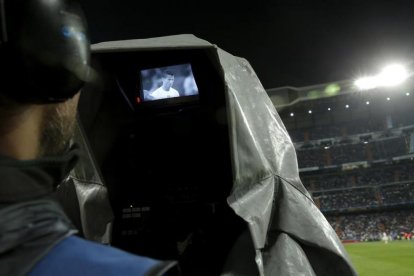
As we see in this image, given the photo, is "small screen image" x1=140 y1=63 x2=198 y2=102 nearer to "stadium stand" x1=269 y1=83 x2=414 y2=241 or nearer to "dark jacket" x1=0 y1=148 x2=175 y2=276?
"dark jacket" x1=0 y1=148 x2=175 y2=276

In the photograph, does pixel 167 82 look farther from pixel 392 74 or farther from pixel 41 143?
pixel 392 74

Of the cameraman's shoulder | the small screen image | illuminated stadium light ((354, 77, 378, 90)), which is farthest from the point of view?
illuminated stadium light ((354, 77, 378, 90))

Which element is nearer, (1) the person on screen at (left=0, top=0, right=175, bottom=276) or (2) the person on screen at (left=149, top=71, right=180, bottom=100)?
(1) the person on screen at (left=0, top=0, right=175, bottom=276)

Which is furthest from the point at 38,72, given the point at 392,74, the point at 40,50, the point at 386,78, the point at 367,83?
the point at 386,78

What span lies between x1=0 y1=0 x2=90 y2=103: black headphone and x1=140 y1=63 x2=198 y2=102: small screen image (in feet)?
5.71

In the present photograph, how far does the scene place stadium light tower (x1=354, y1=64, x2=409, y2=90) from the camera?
2997 cm

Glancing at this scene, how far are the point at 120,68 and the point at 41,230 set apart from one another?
6.94ft

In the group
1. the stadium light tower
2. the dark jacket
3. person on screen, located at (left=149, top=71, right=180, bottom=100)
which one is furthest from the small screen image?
the stadium light tower

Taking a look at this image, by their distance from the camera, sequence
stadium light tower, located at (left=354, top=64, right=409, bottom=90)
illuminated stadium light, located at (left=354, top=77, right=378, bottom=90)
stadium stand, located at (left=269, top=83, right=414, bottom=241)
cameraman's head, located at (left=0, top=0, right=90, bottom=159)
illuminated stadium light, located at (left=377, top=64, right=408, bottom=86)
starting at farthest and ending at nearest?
stadium stand, located at (left=269, top=83, right=414, bottom=241) → illuminated stadium light, located at (left=354, top=77, right=378, bottom=90) → stadium light tower, located at (left=354, top=64, right=409, bottom=90) → illuminated stadium light, located at (left=377, top=64, right=408, bottom=86) → cameraman's head, located at (left=0, top=0, right=90, bottom=159)

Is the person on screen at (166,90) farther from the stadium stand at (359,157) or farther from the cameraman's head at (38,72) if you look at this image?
the stadium stand at (359,157)

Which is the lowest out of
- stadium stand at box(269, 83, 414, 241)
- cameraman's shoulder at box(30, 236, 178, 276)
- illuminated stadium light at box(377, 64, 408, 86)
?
stadium stand at box(269, 83, 414, 241)

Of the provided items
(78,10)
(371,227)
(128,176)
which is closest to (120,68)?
(128,176)

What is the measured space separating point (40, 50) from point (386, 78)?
3362 cm

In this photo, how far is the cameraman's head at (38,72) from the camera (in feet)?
2.27
